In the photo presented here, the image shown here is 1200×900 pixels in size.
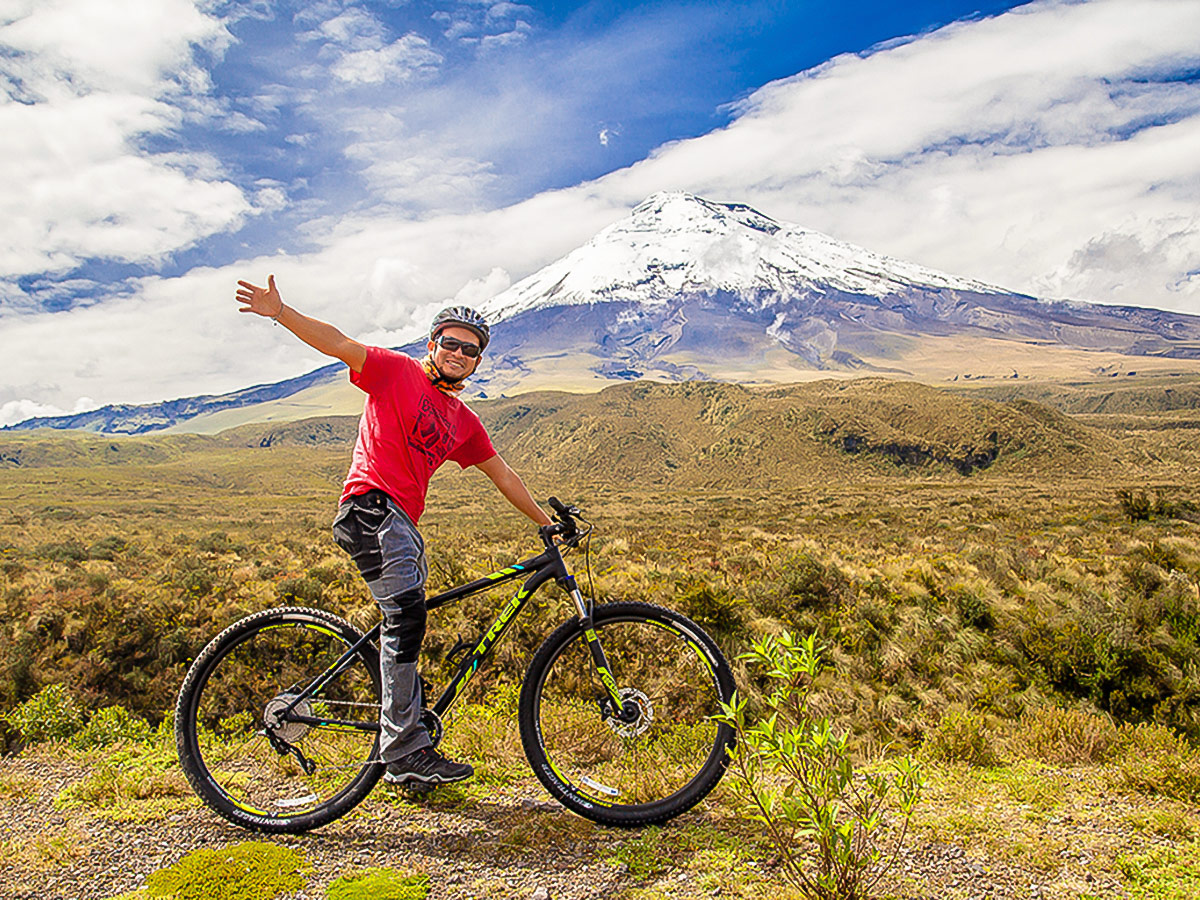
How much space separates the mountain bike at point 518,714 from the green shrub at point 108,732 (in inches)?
54.2

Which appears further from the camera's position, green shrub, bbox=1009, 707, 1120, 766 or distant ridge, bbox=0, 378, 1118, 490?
distant ridge, bbox=0, 378, 1118, 490

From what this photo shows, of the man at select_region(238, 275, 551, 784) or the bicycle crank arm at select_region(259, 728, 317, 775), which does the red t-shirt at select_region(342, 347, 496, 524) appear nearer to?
the man at select_region(238, 275, 551, 784)

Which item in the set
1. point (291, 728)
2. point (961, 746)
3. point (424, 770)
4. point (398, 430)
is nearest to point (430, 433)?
point (398, 430)

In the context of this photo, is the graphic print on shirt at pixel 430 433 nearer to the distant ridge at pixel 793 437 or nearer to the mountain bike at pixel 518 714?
the mountain bike at pixel 518 714

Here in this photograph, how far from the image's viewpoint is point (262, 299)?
9.93 ft

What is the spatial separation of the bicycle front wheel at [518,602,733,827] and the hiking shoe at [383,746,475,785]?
35cm

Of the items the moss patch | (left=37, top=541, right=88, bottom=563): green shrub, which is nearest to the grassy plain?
the moss patch

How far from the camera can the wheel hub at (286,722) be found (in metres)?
3.62

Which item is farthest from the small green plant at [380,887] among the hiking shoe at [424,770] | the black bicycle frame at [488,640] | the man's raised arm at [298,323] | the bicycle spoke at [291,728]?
the man's raised arm at [298,323]

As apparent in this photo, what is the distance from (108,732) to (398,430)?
3466 mm

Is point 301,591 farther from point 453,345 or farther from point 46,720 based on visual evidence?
point 453,345

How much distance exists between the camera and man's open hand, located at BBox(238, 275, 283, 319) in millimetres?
3008

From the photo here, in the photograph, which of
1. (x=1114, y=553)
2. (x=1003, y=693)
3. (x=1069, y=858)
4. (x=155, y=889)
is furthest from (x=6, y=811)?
(x=1114, y=553)

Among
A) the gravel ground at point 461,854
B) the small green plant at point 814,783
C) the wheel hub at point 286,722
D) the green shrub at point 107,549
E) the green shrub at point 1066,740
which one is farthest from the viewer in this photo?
the green shrub at point 107,549
